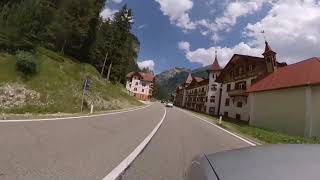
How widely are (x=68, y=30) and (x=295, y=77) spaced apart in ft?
137

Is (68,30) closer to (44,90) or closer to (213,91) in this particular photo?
(44,90)

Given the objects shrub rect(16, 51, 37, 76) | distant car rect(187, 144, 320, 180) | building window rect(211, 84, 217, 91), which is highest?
building window rect(211, 84, 217, 91)

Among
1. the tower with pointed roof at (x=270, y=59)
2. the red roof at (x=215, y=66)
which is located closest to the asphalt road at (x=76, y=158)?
the tower with pointed roof at (x=270, y=59)

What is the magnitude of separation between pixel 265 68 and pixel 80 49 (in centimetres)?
3590

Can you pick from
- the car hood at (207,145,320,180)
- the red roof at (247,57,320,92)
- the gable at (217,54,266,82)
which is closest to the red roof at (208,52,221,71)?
the gable at (217,54,266,82)

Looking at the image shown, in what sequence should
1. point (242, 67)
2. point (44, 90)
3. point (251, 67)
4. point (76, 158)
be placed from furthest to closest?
point (242, 67) < point (251, 67) < point (44, 90) < point (76, 158)

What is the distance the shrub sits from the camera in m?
36.5

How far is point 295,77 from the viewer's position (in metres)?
33.2

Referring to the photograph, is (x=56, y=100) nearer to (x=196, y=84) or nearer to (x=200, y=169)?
(x=200, y=169)

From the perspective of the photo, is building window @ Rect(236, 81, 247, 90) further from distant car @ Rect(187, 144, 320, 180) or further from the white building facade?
the white building facade

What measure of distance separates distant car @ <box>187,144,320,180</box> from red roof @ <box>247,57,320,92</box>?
27.0 metres

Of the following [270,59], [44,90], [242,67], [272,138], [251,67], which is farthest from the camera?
[242,67]

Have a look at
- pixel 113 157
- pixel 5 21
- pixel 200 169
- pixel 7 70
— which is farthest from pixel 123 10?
pixel 200 169

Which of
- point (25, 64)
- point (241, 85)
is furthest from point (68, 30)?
point (241, 85)
